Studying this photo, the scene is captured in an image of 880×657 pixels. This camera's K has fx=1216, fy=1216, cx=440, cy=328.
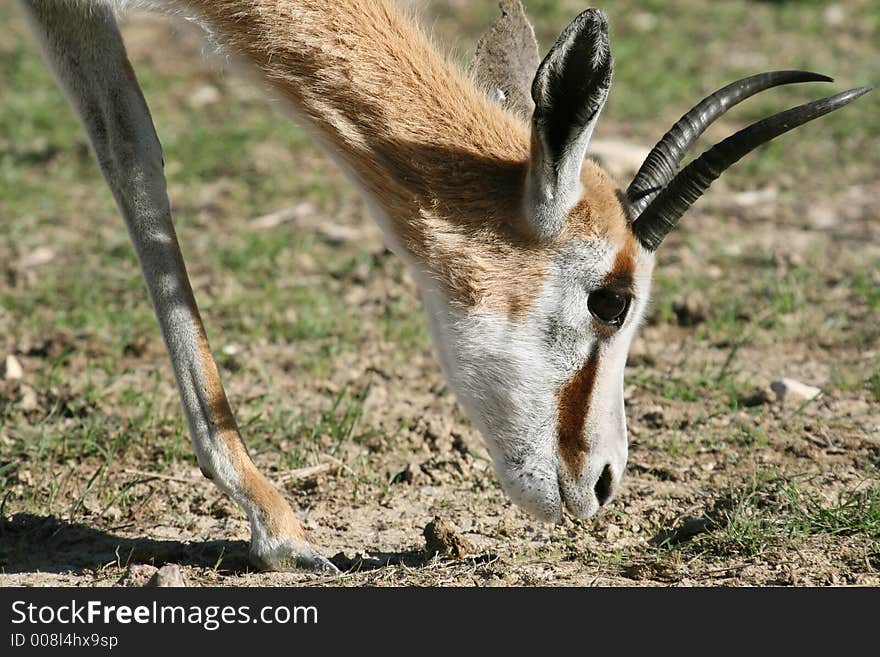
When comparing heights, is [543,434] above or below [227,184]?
above

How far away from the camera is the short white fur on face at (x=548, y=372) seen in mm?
4137

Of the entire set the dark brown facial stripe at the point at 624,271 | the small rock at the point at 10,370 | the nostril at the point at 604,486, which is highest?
the dark brown facial stripe at the point at 624,271

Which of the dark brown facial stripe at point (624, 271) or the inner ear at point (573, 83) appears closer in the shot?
the inner ear at point (573, 83)

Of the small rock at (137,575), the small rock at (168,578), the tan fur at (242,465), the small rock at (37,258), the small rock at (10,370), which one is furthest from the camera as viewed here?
the small rock at (37,258)

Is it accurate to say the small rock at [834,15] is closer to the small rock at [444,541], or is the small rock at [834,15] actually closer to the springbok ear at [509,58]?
the springbok ear at [509,58]

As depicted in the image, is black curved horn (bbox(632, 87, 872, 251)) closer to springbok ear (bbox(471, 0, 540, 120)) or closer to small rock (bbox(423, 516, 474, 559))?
springbok ear (bbox(471, 0, 540, 120))

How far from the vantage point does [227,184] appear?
8547 millimetres

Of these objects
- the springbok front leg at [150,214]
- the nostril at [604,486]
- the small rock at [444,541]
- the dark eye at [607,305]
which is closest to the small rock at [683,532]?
the nostril at [604,486]

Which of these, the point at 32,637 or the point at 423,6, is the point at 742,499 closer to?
the point at 423,6

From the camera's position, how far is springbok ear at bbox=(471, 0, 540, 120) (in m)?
4.73

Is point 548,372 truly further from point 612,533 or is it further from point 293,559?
point 293,559

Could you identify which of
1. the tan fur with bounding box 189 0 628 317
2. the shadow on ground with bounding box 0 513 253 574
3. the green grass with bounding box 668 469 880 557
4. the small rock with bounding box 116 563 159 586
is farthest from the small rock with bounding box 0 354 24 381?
the green grass with bounding box 668 469 880 557

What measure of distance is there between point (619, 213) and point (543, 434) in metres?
0.81

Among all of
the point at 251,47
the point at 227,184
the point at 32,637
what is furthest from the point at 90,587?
the point at 227,184
